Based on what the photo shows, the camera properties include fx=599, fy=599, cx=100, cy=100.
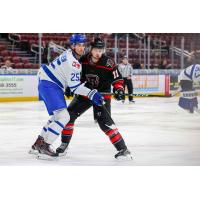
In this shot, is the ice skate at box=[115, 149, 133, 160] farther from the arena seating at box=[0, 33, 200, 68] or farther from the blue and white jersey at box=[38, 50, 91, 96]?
the arena seating at box=[0, 33, 200, 68]

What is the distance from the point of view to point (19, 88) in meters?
8.23

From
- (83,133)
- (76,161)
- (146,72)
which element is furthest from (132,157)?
(146,72)

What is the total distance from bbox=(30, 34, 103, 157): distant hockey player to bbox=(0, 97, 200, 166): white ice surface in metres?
0.28

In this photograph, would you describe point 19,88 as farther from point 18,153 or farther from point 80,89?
point 80,89

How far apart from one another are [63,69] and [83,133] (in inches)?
51.8

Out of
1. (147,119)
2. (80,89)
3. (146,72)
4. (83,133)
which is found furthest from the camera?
(146,72)

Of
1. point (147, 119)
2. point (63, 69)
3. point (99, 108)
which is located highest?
point (63, 69)

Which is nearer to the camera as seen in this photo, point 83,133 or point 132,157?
point 132,157

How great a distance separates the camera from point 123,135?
16.6ft

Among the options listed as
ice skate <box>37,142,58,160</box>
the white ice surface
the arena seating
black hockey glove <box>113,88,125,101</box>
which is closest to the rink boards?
the arena seating

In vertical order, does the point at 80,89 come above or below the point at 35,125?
above

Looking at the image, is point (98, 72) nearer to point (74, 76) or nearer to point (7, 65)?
point (74, 76)

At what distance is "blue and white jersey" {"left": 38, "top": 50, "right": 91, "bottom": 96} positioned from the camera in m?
3.72

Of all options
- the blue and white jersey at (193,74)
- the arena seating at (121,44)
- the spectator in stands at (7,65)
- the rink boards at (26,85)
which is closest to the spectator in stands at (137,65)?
the arena seating at (121,44)
